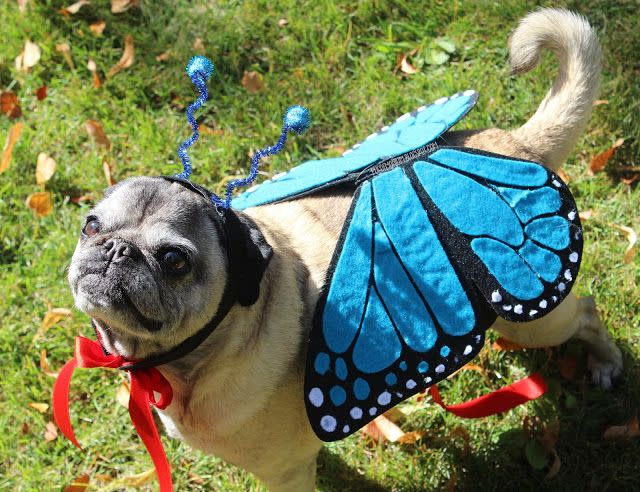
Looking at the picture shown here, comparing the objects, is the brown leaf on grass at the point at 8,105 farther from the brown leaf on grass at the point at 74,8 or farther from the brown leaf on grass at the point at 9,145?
the brown leaf on grass at the point at 74,8

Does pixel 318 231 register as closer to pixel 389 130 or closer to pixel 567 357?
pixel 389 130

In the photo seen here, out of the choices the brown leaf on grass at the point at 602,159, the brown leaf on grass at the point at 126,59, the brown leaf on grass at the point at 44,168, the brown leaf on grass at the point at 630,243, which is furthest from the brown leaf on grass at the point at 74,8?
the brown leaf on grass at the point at 630,243

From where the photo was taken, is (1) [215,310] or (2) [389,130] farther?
(2) [389,130]

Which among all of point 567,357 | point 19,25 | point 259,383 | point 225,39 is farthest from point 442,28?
point 259,383

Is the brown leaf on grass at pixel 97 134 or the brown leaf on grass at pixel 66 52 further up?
the brown leaf on grass at pixel 66 52

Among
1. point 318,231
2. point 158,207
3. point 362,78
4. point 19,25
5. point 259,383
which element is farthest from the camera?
point 19,25

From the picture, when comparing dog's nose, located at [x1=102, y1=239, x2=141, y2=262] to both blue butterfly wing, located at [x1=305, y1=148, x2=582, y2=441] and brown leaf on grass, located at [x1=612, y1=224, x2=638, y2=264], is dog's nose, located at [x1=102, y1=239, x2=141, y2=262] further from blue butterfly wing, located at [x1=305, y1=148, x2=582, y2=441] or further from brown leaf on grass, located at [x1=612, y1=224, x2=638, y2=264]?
brown leaf on grass, located at [x1=612, y1=224, x2=638, y2=264]

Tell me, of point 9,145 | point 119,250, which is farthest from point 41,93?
point 119,250
